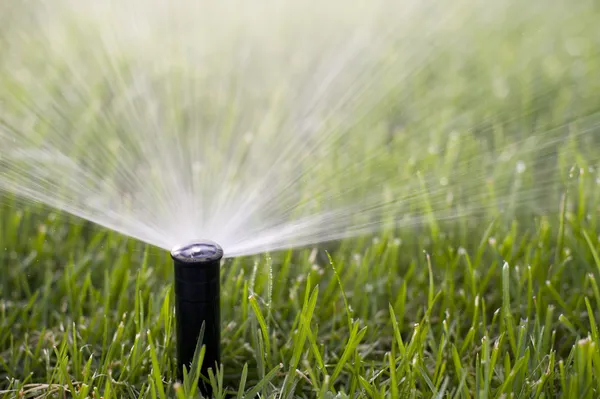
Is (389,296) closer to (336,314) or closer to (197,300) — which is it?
(336,314)

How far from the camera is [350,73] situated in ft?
12.2

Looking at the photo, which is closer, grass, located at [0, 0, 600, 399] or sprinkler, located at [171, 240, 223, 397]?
sprinkler, located at [171, 240, 223, 397]

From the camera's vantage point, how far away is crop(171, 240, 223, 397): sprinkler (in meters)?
1.44

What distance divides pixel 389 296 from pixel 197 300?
2.45 ft

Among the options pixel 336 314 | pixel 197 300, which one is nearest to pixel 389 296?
pixel 336 314

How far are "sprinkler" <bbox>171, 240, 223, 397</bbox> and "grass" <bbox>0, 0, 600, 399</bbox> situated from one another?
68 mm

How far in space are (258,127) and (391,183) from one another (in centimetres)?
70

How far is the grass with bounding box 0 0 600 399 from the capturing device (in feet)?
5.41

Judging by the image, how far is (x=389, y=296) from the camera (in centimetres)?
209

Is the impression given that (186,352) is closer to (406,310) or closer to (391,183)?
(406,310)

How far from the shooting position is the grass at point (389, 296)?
1.65 m

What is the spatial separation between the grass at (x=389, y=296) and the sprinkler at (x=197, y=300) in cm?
7

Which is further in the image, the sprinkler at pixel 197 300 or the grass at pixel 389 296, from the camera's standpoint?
the grass at pixel 389 296

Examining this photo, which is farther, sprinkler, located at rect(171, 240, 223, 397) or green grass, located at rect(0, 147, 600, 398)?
green grass, located at rect(0, 147, 600, 398)
